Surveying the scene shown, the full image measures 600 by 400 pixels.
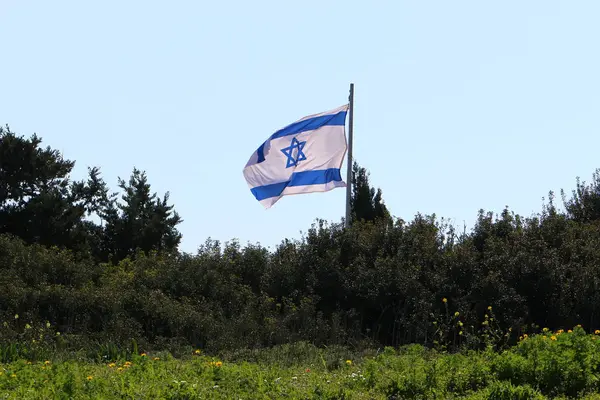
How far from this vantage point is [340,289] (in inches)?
552

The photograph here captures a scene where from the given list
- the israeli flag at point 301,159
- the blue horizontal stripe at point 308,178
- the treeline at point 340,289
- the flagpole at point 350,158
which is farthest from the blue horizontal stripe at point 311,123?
the treeline at point 340,289

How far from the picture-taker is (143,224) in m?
28.5

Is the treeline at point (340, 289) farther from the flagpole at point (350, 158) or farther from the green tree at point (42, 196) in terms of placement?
the green tree at point (42, 196)

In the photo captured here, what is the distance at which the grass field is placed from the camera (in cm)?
781

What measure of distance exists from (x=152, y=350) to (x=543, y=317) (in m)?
5.97

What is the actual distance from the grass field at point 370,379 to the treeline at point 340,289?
295 centimetres

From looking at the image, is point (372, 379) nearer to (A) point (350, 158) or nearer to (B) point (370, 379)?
(B) point (370, 379)

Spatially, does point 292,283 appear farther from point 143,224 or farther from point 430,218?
point 143,224

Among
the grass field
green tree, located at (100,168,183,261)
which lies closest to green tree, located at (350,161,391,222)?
green tree, located at (100,168,183,261)

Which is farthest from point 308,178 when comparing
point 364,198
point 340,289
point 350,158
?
point 364,198

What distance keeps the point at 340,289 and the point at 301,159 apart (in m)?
4.91

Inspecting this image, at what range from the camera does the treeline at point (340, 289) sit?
41.8 feet

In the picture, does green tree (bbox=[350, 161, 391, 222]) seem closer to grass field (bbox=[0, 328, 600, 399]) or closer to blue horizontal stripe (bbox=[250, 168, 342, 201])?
blue horizontal stripe (bbox=[250, 168, 342, 201])

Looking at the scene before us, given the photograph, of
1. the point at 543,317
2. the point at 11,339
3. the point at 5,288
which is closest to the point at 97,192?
the point at 5,288
